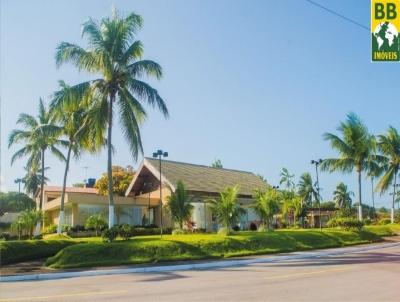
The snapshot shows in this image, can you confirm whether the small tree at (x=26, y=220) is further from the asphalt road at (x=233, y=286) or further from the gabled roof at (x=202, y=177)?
the asphalt road at (x=233, y=286)

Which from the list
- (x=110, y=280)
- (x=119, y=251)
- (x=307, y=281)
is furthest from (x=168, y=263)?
(x=307, y=281)

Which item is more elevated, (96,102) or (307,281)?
(96,102)

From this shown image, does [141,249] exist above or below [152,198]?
below

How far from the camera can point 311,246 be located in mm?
25781

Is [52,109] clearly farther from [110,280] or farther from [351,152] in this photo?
[351,152]

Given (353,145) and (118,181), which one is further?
(118,181)

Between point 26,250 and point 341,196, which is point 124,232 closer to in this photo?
point 26,250

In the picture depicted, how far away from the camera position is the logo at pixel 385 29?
523 inches

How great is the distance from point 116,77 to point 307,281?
14.2 metres

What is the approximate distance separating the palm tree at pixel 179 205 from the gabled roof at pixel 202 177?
5668 mm

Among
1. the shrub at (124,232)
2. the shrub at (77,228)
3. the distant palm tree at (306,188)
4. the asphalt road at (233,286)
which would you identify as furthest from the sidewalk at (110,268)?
the distant palm tree at (306,188)

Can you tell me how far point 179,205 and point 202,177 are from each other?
447 inches

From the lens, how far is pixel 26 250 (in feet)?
63.8

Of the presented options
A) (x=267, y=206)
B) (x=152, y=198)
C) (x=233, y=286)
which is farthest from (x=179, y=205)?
(x=233, y=286)
